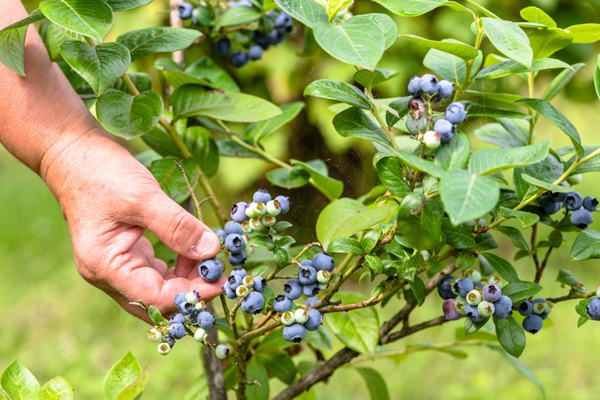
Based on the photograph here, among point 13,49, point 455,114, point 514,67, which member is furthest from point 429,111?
point 13,49

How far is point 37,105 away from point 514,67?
0.67 m

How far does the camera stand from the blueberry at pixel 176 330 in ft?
2.52

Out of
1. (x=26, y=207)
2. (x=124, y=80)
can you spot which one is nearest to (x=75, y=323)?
(x=26, y=207)

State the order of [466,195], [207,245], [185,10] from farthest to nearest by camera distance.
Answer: [185,10] < [207,245] < [466,195]

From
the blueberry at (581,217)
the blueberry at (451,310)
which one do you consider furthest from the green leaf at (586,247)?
the blueberry at (451,310)

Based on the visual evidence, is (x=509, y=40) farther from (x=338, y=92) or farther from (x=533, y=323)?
(x=533, y=323)

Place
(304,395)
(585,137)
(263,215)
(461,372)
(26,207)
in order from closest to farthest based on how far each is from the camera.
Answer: (263,215) < (304,395) < (461,372) < (26,207) < (585,137)

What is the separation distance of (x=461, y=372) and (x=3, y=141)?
75.5 inches

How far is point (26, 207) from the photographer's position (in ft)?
12.5

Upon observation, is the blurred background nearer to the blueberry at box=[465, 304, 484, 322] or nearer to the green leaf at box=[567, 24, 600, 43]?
the green leaf at box=[567, 24, 600, 43]

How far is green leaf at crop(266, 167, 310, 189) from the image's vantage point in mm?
1123

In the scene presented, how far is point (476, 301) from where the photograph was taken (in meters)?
0.76

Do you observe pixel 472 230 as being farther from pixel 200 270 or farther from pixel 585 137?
pixel 585 137

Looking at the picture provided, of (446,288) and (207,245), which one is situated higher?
(207,245)
